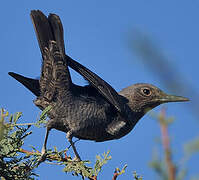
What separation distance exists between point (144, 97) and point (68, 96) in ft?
5.15

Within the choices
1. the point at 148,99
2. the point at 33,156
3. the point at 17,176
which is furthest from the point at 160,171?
the point at 148,99

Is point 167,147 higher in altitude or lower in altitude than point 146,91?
lower

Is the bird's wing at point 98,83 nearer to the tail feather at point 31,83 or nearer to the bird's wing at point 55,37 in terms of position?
the bird's wing at point 55,37

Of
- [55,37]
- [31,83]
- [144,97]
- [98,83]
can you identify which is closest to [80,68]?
[98,83]

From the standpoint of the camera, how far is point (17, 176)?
10.4 feet

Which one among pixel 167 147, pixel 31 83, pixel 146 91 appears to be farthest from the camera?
pixel 146 91

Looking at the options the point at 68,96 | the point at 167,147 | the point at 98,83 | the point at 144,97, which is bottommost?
the point at 167,147

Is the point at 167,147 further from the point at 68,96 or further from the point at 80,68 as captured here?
the point at 68,96

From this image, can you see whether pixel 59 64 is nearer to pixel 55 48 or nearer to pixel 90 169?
pixel 55 48

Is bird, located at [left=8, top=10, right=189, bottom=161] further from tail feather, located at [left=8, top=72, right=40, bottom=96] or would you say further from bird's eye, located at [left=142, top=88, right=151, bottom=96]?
bird's eye, located at [left=142, top=88, right=151, bottom=96]

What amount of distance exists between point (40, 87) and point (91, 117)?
0.87 metres

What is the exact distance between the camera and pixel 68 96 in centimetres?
498

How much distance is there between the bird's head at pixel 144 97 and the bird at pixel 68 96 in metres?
0.59

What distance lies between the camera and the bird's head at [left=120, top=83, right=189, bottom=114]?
584cm
